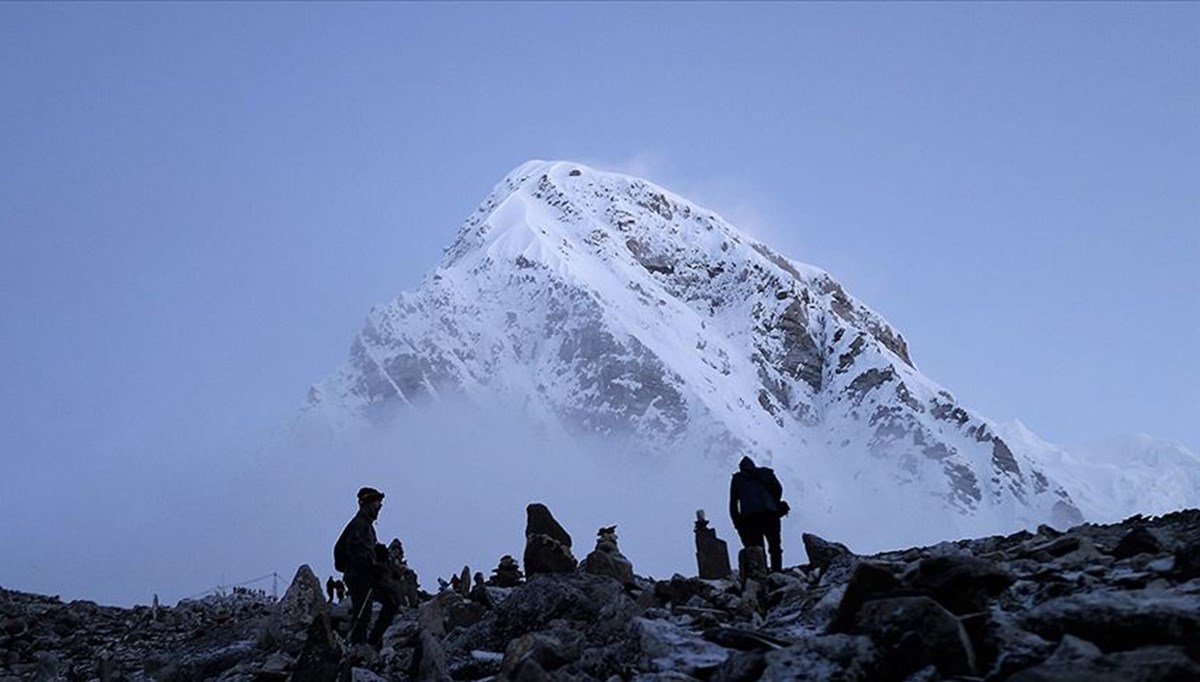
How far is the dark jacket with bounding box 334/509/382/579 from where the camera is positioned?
10.9m

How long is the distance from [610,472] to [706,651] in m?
181

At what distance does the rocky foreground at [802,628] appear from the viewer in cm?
570

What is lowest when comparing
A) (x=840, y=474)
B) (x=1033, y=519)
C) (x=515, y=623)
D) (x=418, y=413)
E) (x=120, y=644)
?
(x=515, y=623)

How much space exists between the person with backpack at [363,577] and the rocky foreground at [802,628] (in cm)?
35

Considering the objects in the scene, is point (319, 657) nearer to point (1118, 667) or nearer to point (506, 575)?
point (1118, 667)

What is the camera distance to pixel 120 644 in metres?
17.5

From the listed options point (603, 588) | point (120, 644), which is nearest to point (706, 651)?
point (603, 588)

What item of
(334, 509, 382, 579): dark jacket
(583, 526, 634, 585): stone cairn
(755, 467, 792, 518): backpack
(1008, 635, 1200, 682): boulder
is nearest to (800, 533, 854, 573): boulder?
(755, 467, 792, 518): backpack

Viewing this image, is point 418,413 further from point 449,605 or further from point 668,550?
point 449,605

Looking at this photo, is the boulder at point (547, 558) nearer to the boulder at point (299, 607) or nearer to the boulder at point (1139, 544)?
the boulder at point (299, 607)

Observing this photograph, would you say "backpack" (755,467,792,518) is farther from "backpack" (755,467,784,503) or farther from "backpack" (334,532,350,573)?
"backpack" (334,532,350,573)

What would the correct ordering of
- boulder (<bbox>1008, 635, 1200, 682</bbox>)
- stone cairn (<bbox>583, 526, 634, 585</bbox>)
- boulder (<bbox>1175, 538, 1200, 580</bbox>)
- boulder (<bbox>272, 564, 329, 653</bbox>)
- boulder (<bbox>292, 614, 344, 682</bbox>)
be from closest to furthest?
boulder (<bbox>1008, 635, 1200, 682</bbox>) → boulder (<bbox>1175, 538, 1200, 580</bbox>) → boulder (<bbox>292, 614, 344, 682</bbox>) → boulder (<bbox>272, 564, 329, 653</bbox>) → stone cairn (<bbox>583, 526, 634, 585</bbox>)

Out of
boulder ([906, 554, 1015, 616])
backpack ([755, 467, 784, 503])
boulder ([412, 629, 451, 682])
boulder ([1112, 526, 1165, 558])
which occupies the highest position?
backpack ([755, 467, 784, 503])

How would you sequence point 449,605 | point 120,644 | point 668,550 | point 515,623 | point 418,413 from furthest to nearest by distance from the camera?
point 418,413
point 668,550
point 120,644
point 449,605
point 515,623
